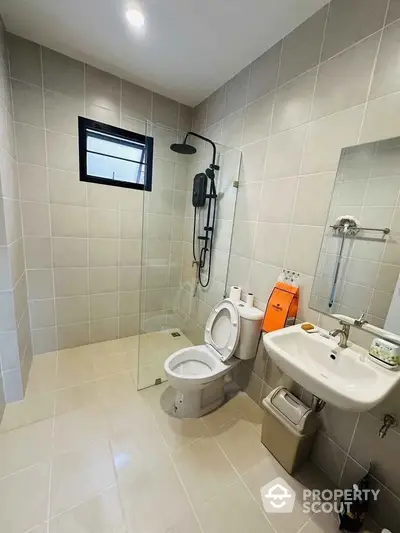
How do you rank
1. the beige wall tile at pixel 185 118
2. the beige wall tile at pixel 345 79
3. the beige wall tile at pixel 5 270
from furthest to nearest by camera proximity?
the beige wall tile at pixel 185 118 → the beige wall tile at pixel 5 270 → the beige wall tile at pixel 345 79

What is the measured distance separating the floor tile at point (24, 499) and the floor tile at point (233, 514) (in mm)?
775

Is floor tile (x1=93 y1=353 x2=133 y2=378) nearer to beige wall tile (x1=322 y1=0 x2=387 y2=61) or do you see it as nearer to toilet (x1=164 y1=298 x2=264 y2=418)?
toilet (x1=164 y1=298 x2=264 y2=418)

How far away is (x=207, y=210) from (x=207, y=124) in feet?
2.79

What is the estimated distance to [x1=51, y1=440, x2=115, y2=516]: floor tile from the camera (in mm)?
1107

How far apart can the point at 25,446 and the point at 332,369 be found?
1.85 m

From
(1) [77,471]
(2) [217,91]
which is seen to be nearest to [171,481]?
(1) [77,471]

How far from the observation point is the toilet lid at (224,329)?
1670 millimetres

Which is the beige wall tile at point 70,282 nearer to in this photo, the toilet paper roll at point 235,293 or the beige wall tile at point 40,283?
the beige wall tile at point 40,283

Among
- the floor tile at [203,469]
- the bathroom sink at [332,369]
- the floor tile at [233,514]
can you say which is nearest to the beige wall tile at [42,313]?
the floor tile at [203,469]

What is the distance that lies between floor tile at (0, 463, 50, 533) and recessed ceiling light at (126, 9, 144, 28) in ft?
8.84

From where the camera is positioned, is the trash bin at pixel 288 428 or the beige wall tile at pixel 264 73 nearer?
the trash bin at pixel 288 428

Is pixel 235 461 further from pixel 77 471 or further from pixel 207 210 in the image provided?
pixel 207 210

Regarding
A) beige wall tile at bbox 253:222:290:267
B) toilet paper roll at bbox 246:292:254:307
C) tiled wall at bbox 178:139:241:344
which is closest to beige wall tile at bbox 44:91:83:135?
tiled wall at bbox 178:139:241:344

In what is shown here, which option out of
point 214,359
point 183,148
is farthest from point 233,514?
point 183,148
